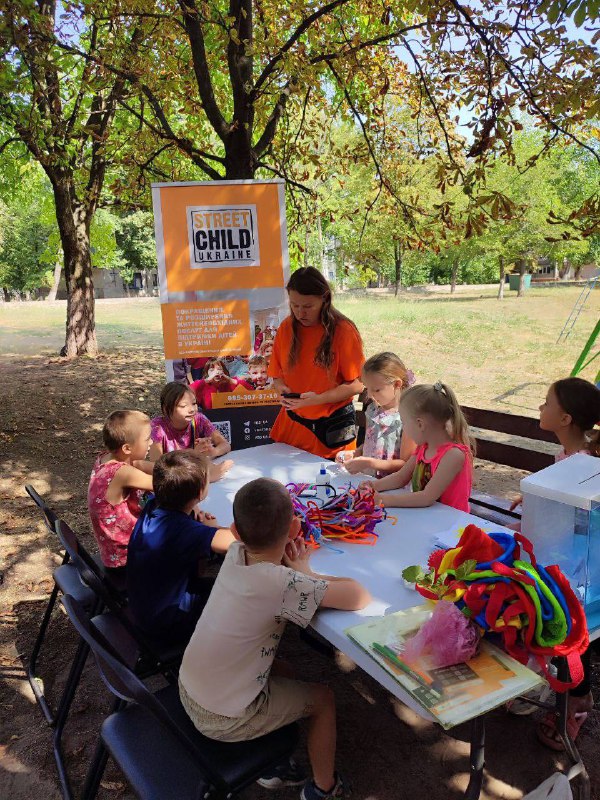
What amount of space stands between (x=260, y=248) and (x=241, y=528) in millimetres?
2865

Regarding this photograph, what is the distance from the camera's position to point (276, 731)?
184cm

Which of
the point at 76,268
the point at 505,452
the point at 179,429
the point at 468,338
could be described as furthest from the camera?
the point at 468,338

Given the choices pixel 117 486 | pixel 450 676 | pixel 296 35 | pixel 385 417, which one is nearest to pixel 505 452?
pixel 385 417

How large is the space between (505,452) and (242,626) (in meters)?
2.55

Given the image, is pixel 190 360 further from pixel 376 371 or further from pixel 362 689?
pixel 362 689

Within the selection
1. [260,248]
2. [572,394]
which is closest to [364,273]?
[260,248]

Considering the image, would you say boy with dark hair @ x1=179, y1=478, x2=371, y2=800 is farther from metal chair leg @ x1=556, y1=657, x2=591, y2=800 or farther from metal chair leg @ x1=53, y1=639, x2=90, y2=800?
metal chair leg @ x1=53, y1=639, x2=90, y2=800

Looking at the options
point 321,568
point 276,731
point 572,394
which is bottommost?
point 276,731

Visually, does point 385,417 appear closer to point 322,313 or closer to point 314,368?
point 314,368

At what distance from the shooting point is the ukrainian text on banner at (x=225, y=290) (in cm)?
415

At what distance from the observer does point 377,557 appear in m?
2.16

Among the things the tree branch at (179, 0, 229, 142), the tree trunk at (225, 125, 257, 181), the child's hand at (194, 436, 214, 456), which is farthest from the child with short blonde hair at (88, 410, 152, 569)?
the tree branch at (179, 0, 229, 142)

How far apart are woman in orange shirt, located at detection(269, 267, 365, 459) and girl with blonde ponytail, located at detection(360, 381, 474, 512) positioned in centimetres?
69

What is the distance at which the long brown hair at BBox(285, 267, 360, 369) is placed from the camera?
3.26m
